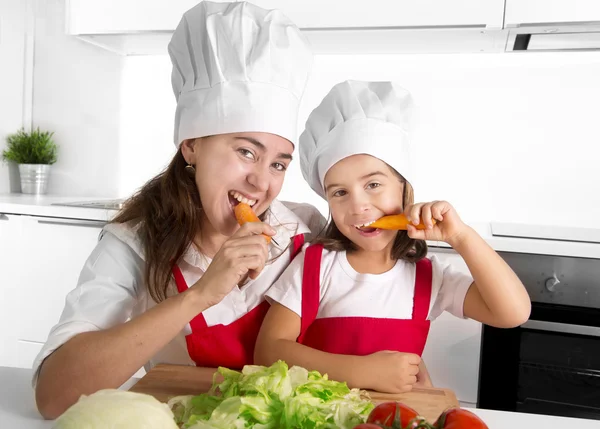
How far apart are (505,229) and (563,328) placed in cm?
37

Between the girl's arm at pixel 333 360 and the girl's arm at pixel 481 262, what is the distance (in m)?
0.23

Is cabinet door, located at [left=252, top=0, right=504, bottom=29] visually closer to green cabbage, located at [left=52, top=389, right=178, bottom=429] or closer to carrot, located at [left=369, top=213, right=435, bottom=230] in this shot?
carrot, located at [left=369, top=213, right=435, bottom=230]

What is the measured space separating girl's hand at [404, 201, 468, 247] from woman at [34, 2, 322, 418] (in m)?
0.26

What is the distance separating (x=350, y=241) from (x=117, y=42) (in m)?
1.61

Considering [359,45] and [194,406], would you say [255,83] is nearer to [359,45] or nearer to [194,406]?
[194,406]

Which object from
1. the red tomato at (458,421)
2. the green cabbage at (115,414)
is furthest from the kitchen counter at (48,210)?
the red tomato at (458,421)

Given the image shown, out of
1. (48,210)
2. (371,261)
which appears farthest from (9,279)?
(371,261)

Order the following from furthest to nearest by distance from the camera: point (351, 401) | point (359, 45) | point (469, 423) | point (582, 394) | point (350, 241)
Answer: point (359, 45)
point (582, 394)
point (350, 241)
point (351, 401)
point (469, 423)

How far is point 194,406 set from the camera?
32.3 inches

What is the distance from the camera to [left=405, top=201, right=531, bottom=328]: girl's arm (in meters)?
1.18

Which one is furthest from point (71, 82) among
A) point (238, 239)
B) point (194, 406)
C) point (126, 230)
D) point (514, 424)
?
point (514, 424)

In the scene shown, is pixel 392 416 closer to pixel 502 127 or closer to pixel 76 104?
pixel 502 127

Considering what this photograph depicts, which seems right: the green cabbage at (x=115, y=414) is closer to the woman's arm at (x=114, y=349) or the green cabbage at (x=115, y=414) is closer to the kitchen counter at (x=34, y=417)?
the kitchen counter at (x=34, y=417)

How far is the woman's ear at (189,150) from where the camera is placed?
128 cm
